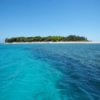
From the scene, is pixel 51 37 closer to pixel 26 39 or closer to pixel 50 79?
pixel 26 39

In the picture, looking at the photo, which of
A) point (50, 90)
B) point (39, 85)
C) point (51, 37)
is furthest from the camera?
point (51, 37)

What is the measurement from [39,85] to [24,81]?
0.99m

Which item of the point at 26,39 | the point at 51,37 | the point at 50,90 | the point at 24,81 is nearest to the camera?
the point at 50,90

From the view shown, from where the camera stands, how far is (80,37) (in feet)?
355

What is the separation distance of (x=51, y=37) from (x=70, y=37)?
11.5 m

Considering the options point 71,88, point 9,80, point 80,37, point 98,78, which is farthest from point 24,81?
point 80,37

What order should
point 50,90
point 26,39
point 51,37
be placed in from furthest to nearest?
1. point 26,39
2. point 51,37
3. point 50,90

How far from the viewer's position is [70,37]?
344ft

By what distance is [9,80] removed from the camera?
848cm

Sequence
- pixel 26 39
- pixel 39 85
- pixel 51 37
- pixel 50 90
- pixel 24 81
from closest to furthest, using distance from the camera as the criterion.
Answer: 1. pixel 50 90
2. pixel 39 85
3. pixel 24 81
4. pixel 51 37
5. pixel 26 39

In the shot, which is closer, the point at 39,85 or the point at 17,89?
the point at 17,89

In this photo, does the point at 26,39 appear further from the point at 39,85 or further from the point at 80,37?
the point at 39,85

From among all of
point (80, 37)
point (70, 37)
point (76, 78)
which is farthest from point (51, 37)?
point (76, 78)

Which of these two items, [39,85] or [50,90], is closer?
[50,90]
